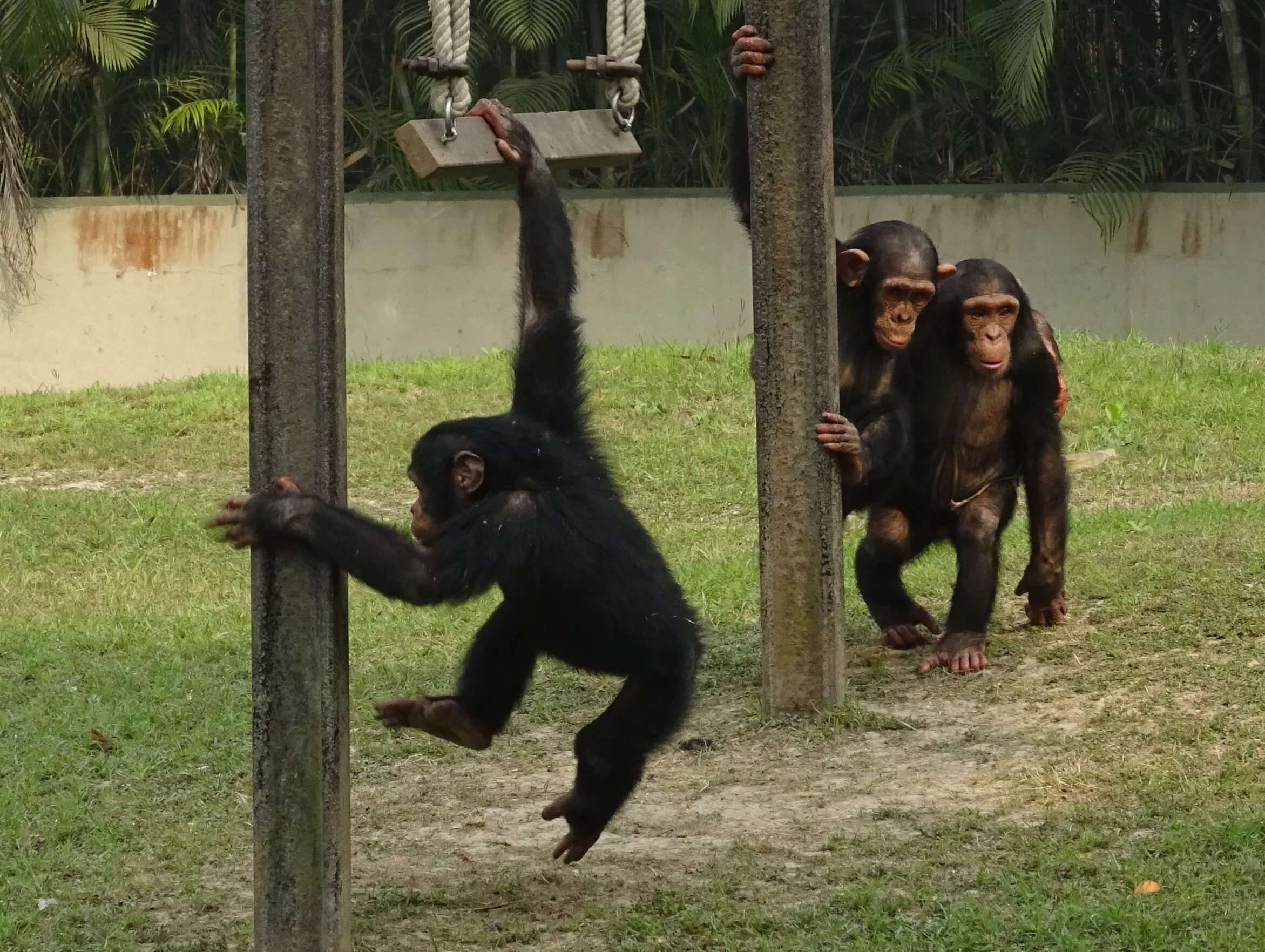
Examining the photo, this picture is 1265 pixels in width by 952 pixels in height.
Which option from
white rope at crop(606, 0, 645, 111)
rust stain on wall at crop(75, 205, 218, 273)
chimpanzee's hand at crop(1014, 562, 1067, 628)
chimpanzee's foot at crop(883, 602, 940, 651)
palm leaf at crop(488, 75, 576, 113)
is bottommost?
chimpanzee's foot at crop(883, 602, 940, 651)

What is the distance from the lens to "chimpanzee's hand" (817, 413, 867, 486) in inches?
208

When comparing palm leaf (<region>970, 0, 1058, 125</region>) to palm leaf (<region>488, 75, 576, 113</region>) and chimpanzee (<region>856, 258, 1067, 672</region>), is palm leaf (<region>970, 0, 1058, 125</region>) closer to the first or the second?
palm leaf (<region>488, 75, 576, 113</region>)

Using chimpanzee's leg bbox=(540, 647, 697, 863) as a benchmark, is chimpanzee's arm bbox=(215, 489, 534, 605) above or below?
above

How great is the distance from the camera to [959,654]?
18.7ft

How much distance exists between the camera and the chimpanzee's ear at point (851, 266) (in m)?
5.97

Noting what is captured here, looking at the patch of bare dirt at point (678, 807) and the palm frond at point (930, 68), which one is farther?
the palm frond at point (930, 68)

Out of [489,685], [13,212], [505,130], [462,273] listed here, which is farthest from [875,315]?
[13,212]

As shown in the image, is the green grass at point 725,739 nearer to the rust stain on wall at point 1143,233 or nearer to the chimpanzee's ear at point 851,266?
the chimpanzee's ear at point 851,266

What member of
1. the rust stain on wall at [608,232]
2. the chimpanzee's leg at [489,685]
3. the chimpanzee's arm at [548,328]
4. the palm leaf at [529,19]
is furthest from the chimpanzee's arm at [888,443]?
the rust stain on wall at [608,232]

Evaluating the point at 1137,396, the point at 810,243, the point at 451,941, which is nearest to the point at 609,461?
the point at 810,243

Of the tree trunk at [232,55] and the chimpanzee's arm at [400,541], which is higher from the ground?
the tree trunk at [232,55]

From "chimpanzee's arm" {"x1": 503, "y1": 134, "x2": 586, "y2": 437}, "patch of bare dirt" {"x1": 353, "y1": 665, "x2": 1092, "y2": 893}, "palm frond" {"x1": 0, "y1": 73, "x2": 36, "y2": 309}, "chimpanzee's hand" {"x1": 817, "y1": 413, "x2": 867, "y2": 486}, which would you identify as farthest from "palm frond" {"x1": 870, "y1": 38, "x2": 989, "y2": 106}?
"chimpanzee's arm" {"x1": 503, "y1": 134, "x2": 586, "y2": 437}

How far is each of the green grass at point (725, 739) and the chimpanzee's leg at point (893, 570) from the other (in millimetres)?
144

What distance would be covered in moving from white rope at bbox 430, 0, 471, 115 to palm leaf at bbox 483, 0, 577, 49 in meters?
9.52
